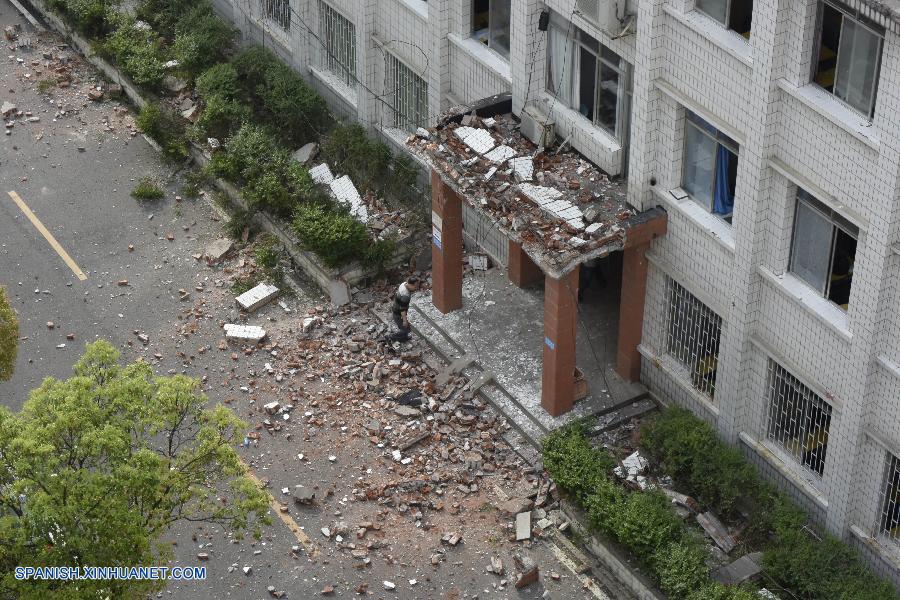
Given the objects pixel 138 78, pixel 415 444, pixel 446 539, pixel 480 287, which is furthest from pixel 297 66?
pixel 446 539

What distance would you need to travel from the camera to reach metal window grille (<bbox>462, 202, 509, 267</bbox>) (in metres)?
29.3

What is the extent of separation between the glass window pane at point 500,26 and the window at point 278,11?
787 centimetres

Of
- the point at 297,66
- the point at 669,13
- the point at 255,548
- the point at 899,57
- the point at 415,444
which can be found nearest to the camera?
the point at 899,57

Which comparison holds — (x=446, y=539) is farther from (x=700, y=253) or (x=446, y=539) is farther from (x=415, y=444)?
(x=700, y=253)

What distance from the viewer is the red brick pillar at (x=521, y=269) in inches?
1121

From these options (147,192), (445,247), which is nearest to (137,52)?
(147,192)

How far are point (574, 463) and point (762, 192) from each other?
5.50m

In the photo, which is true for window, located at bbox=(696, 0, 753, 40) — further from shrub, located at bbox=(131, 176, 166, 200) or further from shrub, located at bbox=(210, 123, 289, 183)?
shrub, located at bbox=(131, 176, 166, 200)

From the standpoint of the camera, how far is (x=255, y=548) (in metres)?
24.0

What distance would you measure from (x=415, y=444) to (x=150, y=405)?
6.85 m

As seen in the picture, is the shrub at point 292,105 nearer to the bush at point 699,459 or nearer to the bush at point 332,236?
the bush at point 332,236

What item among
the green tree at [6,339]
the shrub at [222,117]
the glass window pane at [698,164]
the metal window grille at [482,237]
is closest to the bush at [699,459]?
the glass window pane at [698,164]

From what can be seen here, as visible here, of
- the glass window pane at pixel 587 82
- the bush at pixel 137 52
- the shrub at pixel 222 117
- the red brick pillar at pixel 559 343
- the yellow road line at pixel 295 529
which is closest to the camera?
the yellow road line at pixel 295 529

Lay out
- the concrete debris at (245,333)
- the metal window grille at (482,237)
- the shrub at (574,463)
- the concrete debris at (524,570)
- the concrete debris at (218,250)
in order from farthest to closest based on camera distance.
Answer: the concrete debris at (218,250) < the metal window grille at (482,237) < the concrete debris at (245,333) < the shrub at (574,463) < the concrete debris at (524,570)
